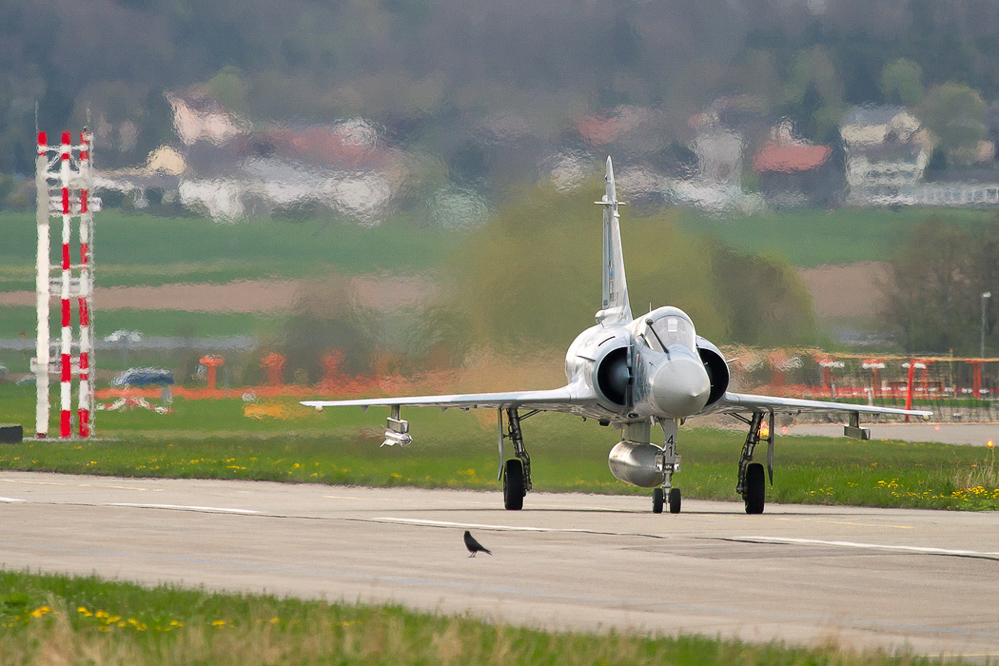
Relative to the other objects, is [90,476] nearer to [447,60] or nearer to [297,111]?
[297,111]

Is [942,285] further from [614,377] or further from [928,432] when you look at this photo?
[928,432]

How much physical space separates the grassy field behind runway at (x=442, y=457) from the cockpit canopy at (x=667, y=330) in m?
5.84

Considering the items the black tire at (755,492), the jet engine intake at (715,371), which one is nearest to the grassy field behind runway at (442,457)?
the black tire at (755,492)

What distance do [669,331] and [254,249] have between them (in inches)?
555

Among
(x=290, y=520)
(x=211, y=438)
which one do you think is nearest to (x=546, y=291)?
(x=211, y=438)

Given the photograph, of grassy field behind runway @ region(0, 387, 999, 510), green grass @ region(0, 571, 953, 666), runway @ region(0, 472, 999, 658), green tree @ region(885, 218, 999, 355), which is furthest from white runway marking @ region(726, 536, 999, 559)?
green tree @ region(885, 218, 999, 355)

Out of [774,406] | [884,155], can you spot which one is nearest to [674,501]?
[774,406]

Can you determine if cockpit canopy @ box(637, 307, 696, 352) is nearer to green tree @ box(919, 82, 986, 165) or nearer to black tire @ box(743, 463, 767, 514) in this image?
black tire @ box(743, 463, 767, 514)

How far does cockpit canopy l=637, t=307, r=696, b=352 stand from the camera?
21.7 metres

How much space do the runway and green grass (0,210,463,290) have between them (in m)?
7.64

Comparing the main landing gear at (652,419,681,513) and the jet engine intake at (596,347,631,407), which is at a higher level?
the jet engine intake at (596,347,631,407)

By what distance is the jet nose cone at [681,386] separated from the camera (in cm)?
2102

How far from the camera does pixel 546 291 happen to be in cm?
3073

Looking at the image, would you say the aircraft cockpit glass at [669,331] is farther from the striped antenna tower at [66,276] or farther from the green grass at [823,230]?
the striped antenna tower at [66,276]
